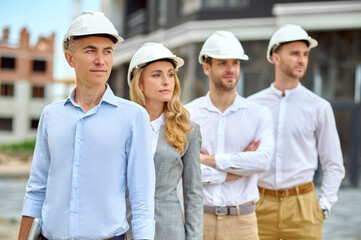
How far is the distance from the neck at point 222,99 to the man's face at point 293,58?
623 millimetres

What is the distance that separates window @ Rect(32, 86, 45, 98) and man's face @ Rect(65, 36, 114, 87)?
190 feet

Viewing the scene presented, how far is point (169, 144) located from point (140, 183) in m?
0.62

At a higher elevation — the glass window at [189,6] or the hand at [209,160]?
the glass window at [189,6]

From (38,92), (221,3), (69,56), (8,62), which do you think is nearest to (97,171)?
(69,56)

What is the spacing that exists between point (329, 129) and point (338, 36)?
14351 mm

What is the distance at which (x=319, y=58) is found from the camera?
1791 centimetres

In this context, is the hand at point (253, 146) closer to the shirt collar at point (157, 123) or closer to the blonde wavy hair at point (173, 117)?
the blonde wavy hair at point (173, 117)

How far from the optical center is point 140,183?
A: 2.66 meters

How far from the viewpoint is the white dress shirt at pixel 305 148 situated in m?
4.39

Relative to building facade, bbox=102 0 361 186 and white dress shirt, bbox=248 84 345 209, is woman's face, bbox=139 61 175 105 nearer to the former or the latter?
white dress shirt, bbox=248 84 345 209

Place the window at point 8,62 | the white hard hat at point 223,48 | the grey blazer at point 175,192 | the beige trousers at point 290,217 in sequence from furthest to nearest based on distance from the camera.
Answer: the window at point 8,62
the beige trousers at point 290,217
the white hard hat at point 223,48
the grey blazer at point 175,192

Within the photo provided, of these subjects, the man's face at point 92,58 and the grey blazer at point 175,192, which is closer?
the man's face at point 92,58

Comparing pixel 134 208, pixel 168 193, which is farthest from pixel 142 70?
pixel 134 208

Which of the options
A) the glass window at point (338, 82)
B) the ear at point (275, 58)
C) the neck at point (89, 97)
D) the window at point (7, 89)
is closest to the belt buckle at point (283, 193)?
the ear at point (275, 58)
